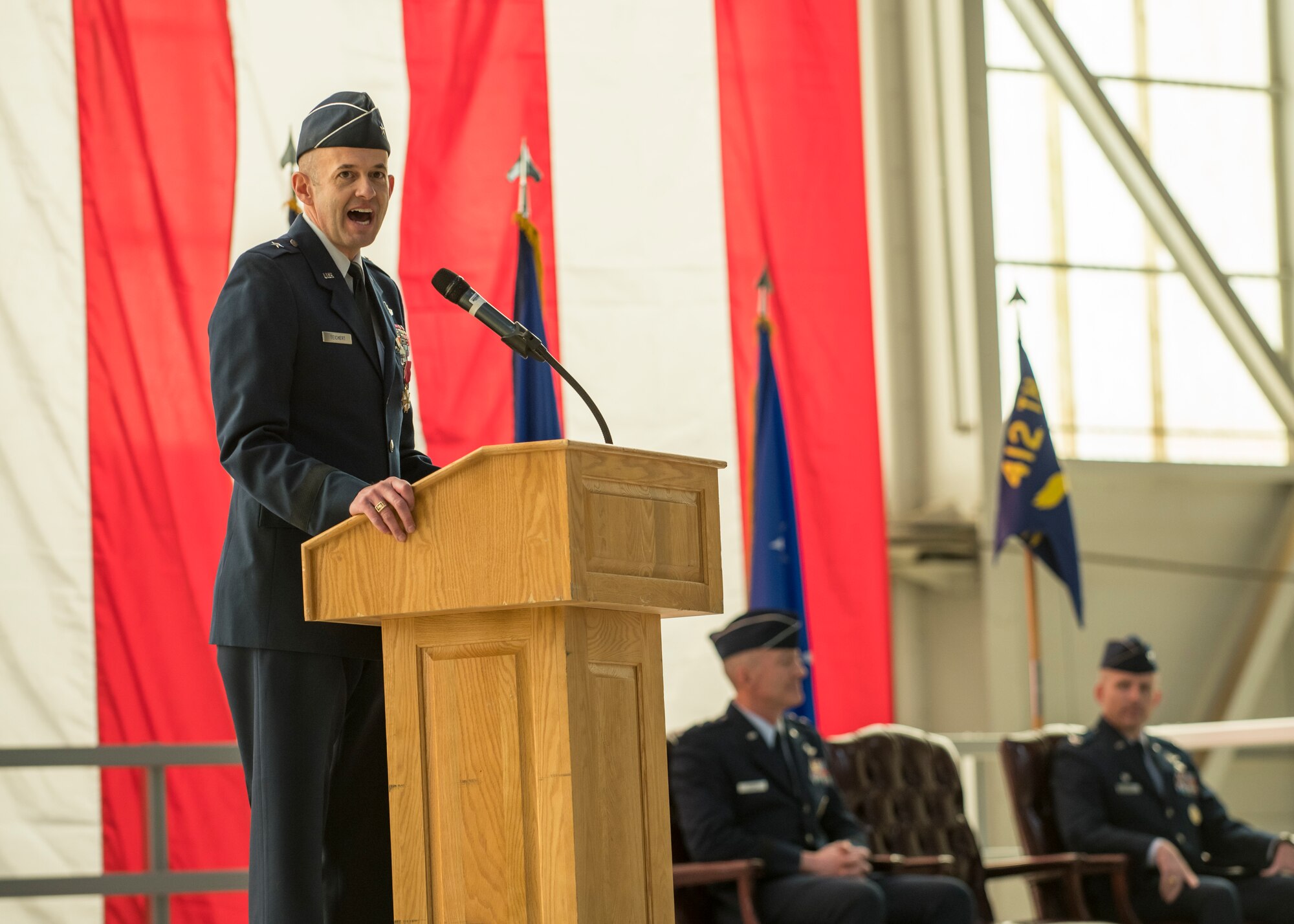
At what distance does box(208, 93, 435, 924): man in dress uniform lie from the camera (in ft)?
6.41

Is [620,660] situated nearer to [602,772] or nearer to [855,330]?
[602,772]

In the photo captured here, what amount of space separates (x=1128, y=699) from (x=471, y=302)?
3722 mm

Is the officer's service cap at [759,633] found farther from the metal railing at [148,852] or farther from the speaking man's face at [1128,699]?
the metal railing at [148,852]

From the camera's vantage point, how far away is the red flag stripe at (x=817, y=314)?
236 inches

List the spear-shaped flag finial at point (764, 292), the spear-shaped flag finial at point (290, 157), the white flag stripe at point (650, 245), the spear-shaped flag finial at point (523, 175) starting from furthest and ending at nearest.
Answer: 1. the white flag stripe at point (650, 245)
2. the spear-shaped flag finial at point (764, 292)
3. the spear-shaped flag finial at point (523, 175)
4. the spear-shaped flag finial at point (290, 157)

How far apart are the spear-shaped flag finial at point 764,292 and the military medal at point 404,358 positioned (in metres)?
3.47

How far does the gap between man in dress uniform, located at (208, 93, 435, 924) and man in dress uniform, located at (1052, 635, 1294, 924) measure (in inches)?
125

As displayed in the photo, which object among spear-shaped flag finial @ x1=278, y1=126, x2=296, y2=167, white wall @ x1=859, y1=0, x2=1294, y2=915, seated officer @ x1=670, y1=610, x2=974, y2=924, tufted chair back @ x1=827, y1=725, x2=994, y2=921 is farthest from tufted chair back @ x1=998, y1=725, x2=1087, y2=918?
spear-shaped flag finial @ x1=278, y1=126, x2=296, y2=167

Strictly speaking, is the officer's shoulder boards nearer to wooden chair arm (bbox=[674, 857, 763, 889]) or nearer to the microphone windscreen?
the microphone windscreen

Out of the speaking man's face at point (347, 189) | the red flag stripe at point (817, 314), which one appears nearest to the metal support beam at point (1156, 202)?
the red flag stripe at point (817, 314)

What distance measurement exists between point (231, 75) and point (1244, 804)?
5569mm

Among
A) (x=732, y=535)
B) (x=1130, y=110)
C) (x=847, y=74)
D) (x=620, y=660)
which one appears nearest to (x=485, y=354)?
(x=732, y=535)

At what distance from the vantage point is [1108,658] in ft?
17.1

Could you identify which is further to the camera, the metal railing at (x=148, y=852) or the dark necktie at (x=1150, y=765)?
the dark necktie at (x=1150, y=765)
